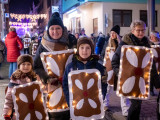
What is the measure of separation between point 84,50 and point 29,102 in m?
1.11

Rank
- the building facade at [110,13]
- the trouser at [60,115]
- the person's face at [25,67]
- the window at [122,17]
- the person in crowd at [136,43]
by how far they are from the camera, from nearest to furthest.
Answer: the trouser at [60,115] < the person's face at [25,67] < the person in crowd at [136,43] < the building facade at [110,13] < the window at [122,17]

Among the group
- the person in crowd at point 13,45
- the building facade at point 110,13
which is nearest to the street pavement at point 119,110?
the person in crowd at point 13,45

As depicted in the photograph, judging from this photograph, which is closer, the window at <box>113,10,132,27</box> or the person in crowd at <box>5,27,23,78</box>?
the person in crowd at <box>5,27,23,78</box>

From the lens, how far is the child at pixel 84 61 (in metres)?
3.75

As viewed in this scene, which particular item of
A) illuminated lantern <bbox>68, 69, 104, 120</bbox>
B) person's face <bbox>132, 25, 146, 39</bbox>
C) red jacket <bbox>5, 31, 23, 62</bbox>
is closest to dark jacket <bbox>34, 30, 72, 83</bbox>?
illuminated lantern <bbox>68, 69, 104, 120</bbox>

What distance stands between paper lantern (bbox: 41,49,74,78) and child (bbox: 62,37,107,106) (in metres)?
0.23

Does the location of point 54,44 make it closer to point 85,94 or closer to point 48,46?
point 48,46

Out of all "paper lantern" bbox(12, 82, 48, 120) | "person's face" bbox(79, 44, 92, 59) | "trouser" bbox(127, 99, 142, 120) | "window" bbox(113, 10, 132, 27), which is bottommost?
"trouser" bbox(127, 99, 142, 120)

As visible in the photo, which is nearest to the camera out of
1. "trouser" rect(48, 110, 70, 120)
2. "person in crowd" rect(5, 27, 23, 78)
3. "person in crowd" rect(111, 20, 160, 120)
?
"trouser" rect(48, 110, 70, 120)

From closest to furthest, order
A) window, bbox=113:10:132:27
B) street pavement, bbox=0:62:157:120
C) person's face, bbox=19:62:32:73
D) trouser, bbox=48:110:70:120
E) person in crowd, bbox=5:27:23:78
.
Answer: trouser, bbox=48:110:70:120 → person's face, bbox=19:62:32:73 → street pavement, bbox=0:62:157:120 → person in crowd, bbox=5:27:23:78 → window, bbox=113:10:132:27

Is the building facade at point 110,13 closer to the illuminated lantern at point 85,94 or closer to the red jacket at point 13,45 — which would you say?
the red jacket at point 13,45

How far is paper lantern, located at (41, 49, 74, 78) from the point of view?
4039 mm

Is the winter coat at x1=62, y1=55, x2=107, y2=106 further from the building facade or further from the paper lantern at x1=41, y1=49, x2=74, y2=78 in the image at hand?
the building facade

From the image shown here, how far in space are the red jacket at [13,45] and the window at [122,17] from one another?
51.1 ft
